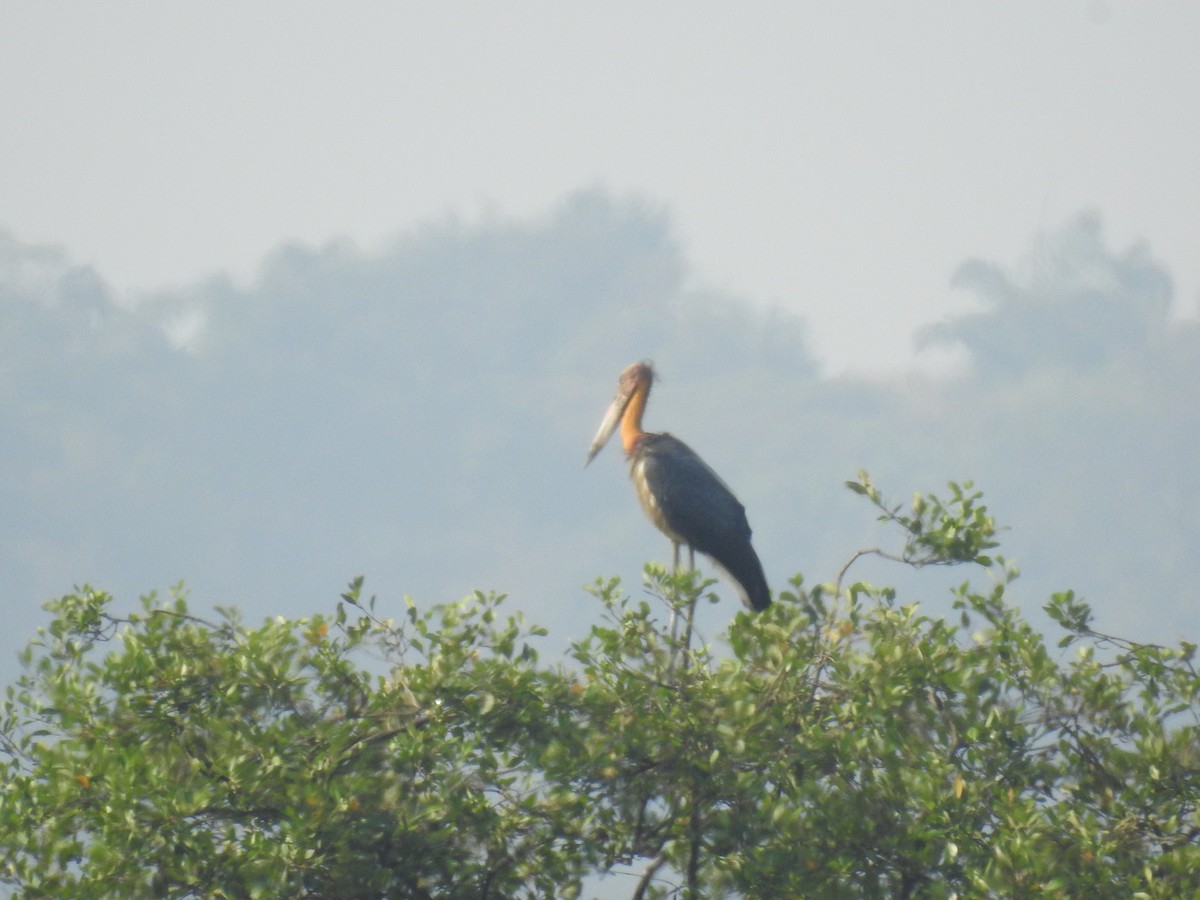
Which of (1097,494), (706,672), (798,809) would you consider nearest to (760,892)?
(798,809)

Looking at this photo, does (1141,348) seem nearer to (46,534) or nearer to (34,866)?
(46,534)

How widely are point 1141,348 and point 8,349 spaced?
278ft

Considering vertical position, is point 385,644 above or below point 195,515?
below

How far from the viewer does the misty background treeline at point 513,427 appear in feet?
411

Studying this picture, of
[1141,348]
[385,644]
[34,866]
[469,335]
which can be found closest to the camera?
[34,866]

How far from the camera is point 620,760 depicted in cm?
762

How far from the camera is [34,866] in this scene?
723 cm

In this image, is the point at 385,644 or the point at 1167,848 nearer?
the point at 1167,848

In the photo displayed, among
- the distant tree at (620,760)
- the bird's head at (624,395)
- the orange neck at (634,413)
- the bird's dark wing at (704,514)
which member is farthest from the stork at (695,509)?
the distant tree at (620,760)

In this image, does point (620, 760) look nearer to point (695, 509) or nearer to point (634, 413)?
point (695, 509)

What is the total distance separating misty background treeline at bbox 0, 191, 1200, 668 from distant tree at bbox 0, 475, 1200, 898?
102 meters

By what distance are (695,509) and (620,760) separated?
5.15 metres

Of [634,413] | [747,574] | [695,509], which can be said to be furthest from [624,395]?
[747,574]

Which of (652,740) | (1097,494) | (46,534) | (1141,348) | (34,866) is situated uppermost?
(1141,348)
